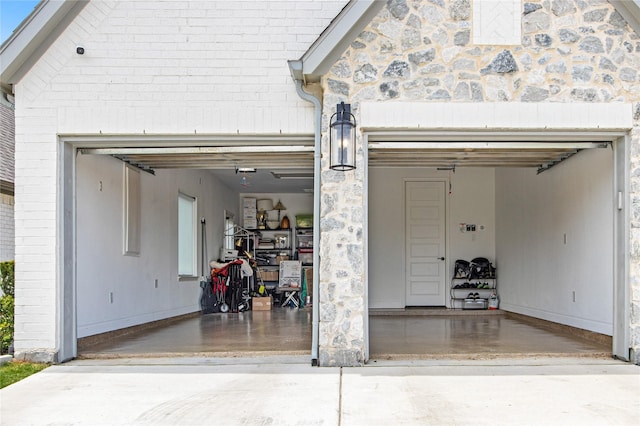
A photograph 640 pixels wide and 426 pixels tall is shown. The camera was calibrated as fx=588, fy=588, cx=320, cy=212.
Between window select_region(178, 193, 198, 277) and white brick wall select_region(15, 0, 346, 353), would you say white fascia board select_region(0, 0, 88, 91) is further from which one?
window select_region(178, 193, 198, 277)

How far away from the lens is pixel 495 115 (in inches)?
230

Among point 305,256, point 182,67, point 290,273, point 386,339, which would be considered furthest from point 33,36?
point 305,256

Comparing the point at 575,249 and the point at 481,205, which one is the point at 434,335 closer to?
the point at 575,249

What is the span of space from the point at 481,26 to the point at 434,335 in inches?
158

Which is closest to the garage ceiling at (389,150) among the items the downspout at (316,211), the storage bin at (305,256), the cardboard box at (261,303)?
the downspout at (316,211)

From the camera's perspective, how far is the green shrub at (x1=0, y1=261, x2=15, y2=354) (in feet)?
20.3

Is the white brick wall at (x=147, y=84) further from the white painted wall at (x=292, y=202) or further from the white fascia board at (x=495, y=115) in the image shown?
the white painted wall at (x=292, y=202)

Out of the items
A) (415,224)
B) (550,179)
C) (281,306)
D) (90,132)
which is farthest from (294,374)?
(281,306)

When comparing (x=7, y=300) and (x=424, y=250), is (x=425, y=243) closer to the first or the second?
(x=424, y=250)

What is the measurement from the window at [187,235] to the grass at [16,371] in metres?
4.90

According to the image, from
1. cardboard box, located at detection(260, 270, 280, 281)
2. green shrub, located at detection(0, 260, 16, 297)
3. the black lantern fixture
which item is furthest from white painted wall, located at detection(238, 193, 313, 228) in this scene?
the black lantern fixture

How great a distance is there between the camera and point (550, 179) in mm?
8930

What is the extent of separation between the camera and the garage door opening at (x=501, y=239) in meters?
6.41

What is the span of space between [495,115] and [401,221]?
5.85m
